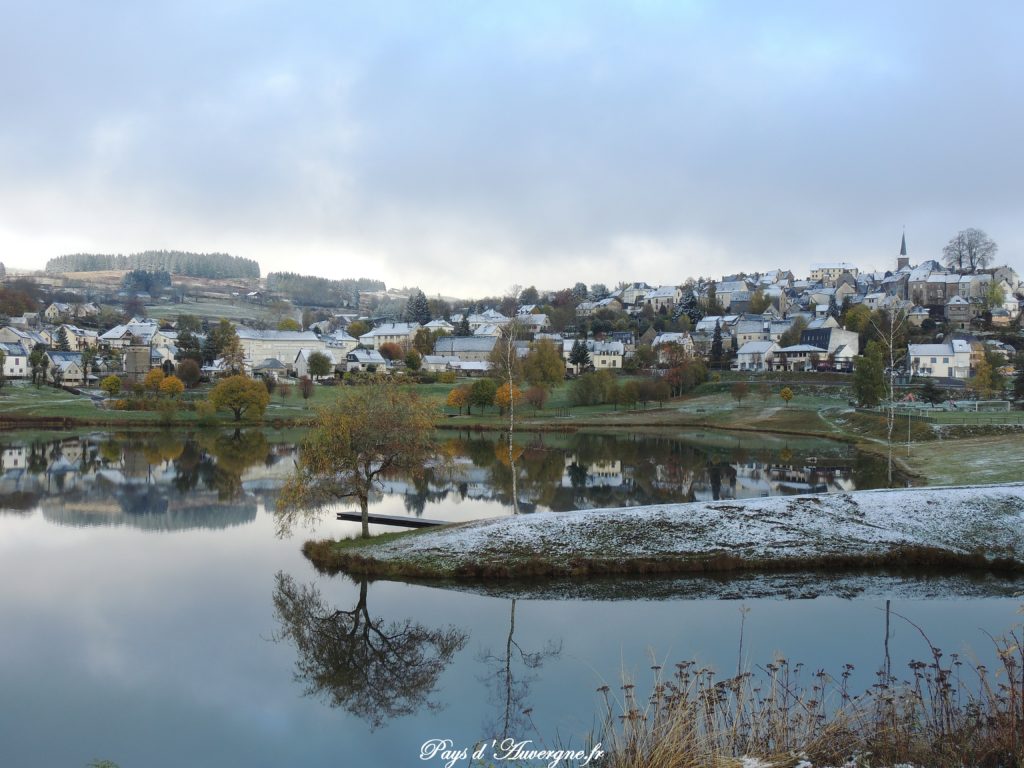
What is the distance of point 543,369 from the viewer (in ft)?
281

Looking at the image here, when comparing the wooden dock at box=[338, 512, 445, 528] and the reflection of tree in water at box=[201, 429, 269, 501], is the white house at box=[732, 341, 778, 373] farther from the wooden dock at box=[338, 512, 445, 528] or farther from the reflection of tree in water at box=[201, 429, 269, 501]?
the wooden dock at box=[338, 512, 445, 528]

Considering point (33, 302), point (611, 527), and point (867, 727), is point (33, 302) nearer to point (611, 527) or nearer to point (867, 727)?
point (611, 527)

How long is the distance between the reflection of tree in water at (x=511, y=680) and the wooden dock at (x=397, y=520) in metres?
10.6

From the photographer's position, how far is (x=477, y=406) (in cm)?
8550

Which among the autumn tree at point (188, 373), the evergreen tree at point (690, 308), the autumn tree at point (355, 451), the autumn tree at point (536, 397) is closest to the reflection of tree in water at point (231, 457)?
the autumn tree at point (355, 451)

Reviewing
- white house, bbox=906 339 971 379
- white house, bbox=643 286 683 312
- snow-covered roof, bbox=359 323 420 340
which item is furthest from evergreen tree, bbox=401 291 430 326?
white house, bbox=906 339 971 379

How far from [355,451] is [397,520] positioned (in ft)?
13.4

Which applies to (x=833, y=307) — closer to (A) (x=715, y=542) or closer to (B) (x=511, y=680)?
(A) (x=715, y=542)

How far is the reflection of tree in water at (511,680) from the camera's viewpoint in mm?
12695

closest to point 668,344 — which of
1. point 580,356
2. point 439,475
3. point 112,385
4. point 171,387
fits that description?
point 580,356

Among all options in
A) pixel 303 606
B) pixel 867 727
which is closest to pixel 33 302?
pixel 303 606

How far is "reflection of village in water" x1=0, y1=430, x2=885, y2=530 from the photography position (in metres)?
32.7

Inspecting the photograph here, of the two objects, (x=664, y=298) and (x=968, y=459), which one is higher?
(x=664, y=298)

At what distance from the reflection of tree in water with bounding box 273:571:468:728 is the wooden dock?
7915mm
